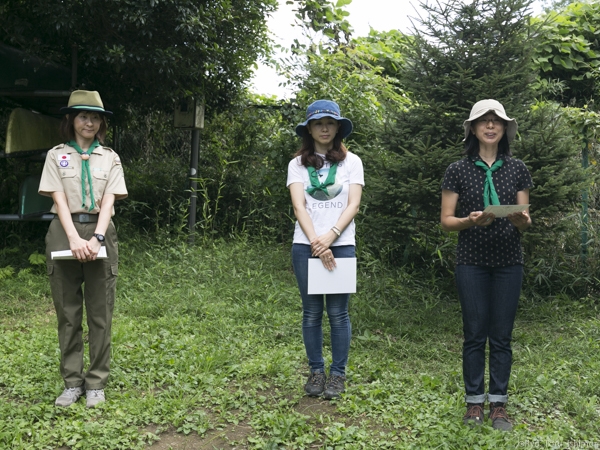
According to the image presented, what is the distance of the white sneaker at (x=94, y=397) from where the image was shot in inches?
149

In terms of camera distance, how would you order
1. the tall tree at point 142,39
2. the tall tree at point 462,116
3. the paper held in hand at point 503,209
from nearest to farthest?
the paper held in hand at point 503,209 < the tall tree at point 462,116 < the tall tree at point 142,39

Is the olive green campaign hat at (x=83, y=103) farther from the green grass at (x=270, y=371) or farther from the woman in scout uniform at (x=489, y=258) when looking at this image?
the woman in scout uniform at (x=489, y=258)

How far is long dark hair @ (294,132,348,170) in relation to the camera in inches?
155

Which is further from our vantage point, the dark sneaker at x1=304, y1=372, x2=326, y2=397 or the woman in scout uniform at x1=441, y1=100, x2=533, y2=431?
the dark sneaker at x1=304, y1=372, x2=326, y2=397

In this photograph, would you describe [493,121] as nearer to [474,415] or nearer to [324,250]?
[324,250]

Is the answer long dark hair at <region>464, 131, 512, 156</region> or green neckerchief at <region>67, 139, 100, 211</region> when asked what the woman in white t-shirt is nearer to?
long dark hair at <region>464, 131, 512, 156</region>

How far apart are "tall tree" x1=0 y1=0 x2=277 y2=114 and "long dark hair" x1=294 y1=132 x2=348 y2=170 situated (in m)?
3.39

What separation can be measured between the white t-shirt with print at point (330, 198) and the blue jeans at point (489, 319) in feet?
2.58

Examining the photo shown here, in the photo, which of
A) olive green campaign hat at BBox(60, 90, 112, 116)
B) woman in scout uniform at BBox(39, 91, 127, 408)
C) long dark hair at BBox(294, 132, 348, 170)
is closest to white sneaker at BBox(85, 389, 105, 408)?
woman in scout uniform at BBox(39, 91, 127, 408)

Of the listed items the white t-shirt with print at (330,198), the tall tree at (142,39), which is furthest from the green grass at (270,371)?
the tall tree at (142,39)

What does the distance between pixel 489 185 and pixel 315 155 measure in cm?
108

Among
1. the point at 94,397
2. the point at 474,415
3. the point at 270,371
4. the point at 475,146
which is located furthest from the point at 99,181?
the point at 474,415

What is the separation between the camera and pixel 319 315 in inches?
156

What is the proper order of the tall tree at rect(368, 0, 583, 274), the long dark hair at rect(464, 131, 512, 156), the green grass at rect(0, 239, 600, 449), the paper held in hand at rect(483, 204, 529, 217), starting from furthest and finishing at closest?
the tall tree at rect(368, 0, 583, 274), the long dark hair at rect(464, 131, 512, 156), the green grass at rect(0, 239, 600, 449), the paper held in hand at rect(483, 204, 529, 217)
